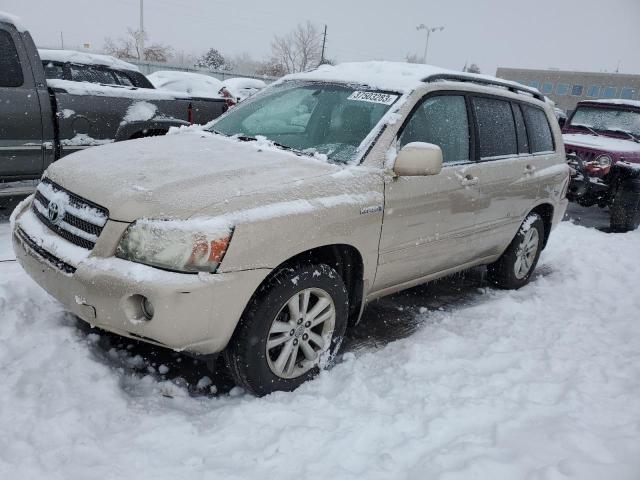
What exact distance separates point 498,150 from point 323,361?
2.31m

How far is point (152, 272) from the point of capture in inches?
90.5

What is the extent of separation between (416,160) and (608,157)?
21.9 feet

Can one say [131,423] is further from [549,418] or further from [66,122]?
[66,122]

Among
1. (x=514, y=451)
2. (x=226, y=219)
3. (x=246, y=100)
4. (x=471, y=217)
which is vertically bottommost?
(x=514, y=451)

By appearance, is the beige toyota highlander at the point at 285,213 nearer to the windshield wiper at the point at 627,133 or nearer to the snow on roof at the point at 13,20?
the snow on roof at the point at 13,20

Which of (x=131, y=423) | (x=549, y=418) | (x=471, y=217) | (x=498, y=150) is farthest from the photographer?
(x=498, y=150)

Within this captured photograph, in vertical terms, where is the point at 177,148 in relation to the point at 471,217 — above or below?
above

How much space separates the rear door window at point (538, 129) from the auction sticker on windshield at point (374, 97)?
1.82 m

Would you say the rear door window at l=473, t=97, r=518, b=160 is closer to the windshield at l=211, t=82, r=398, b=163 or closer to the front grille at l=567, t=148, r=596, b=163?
the windshield at l=211, t=82, r=398, b=163

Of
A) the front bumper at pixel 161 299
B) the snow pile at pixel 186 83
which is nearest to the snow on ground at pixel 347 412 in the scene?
the front bumper at pixel 161 299

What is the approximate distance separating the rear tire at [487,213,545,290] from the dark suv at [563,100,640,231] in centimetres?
363

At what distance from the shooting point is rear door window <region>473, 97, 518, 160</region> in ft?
12.9

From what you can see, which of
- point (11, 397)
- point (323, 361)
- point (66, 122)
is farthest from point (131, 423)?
point (66, 122)

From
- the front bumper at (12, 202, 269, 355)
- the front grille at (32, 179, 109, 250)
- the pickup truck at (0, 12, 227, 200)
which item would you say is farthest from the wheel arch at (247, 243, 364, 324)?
the pickup truck at (0, 12, 227, 200)
